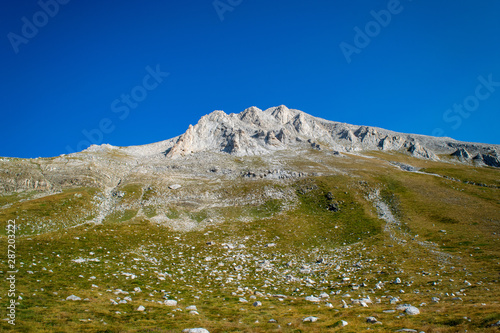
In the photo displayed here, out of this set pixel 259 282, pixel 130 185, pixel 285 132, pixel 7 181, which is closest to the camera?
pixel 259 282

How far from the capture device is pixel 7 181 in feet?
207

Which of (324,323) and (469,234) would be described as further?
(469,234)

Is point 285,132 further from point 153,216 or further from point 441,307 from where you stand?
point 441,307

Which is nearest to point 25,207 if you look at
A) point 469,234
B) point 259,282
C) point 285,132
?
point 259,282

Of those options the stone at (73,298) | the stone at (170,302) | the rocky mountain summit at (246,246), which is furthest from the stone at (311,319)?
the stone at (73,298)

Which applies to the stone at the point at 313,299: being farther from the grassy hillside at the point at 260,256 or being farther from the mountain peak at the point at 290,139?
the mountain peak at the point at 290,139

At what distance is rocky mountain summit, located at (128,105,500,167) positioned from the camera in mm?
A: 130125

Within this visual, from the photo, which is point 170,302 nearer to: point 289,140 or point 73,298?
point 73,298

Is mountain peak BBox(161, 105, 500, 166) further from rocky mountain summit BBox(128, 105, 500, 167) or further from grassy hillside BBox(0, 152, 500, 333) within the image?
grassy hillside BBox(0, 152, 500, 333)

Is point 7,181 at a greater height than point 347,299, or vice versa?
point 7,181

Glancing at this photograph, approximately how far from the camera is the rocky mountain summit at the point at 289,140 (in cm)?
13012

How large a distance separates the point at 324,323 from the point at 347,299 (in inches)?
284

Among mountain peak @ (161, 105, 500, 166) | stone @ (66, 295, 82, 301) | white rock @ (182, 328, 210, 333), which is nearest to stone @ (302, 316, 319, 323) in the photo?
white rock @ (182, 328, 210, 333)

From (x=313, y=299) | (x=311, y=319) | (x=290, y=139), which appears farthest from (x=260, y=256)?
(x=290, y=139)
